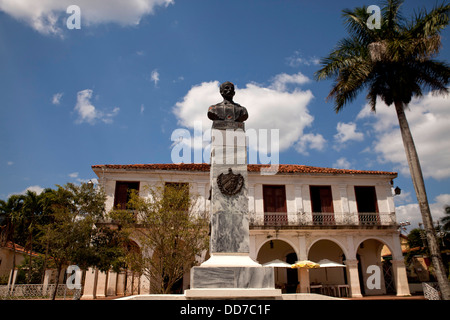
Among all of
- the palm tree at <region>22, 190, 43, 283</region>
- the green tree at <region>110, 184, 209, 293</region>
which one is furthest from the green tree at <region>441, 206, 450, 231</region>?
the palm tree at <region>22, 190, 43, 283</region>

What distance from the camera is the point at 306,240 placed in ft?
58.4

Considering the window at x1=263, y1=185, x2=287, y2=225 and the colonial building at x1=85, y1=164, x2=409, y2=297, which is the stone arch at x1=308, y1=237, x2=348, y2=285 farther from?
the window at x1=263, y1=185, x2=287, y2=225

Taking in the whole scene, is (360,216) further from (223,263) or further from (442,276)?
(223,263)

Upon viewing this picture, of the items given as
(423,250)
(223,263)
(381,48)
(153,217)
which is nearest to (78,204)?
(153,217)

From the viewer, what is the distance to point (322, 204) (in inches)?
749

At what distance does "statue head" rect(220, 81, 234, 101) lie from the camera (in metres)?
6.77

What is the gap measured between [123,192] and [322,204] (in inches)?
436

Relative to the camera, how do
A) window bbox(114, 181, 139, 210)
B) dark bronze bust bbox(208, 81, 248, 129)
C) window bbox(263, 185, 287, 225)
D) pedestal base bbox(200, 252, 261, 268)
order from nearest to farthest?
pedestal base bbox(200, 252, 261, 268) → dark bronze bust bbox(208, 81, 248, 129) → window bbox(114, 181, 139, 210) → window bbox(263, 185, 287, 225)

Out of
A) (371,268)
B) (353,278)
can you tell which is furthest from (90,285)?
(371,268)

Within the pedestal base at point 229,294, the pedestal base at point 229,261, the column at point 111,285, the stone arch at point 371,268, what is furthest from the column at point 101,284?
the pedestal base at point 229,294

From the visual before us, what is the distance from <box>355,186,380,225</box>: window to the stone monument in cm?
1453

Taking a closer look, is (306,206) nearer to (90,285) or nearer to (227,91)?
(90,285)

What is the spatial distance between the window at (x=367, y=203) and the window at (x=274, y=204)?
4233 mm
